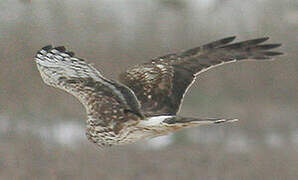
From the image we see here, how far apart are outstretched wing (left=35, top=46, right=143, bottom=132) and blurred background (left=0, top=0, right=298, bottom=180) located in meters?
0.83

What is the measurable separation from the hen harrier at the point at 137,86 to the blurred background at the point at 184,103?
2.50ft

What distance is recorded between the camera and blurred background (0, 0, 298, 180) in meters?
2.19

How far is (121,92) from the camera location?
127 centimetres

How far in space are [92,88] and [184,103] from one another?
95 cm

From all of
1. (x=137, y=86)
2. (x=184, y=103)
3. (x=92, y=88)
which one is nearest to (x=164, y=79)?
(x=137, y=86)

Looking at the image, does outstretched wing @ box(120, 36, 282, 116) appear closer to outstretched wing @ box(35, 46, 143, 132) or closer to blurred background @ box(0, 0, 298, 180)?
outstretched wing @ box(35, 46, 143, 132)

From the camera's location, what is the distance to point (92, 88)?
49.6 inches

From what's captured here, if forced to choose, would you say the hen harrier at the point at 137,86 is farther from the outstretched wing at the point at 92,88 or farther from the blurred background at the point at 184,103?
the blurred background at the point at 184,103

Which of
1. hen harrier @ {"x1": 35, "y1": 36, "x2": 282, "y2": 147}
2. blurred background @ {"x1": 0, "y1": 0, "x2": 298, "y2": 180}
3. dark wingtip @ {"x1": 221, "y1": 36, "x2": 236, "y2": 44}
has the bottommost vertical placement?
blurred background @ {"x1": 0, "y1": 0, "x2": 298, "y2": 180}

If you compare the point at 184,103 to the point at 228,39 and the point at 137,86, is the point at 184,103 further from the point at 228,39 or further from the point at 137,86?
the point at 228,39

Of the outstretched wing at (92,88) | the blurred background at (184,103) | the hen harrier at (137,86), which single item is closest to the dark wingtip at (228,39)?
the hen harrier at (137,86)

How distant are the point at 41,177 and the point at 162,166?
382mm

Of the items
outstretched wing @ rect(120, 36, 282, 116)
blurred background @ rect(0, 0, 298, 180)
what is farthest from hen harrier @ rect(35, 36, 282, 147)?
blurred background @ rect(0, 0, 298, 180)

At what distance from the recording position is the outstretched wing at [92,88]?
1208 millimetres
